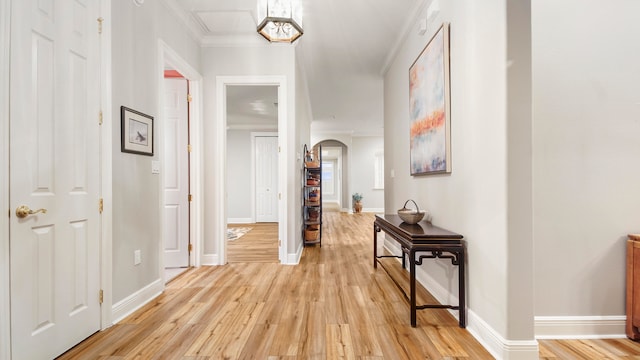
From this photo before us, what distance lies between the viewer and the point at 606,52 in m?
1.90

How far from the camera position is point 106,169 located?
6.75 feet

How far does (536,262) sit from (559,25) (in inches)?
64.1

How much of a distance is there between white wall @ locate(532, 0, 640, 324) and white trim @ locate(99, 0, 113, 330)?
119 inches

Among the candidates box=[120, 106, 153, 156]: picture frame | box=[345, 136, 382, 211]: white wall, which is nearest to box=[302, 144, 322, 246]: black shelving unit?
box=[120, 106, 153, 156]: picture frame

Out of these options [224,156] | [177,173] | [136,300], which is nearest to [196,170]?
[177,173]

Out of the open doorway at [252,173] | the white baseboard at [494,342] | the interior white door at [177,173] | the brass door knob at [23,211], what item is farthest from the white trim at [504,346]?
the open doorway at [252,173]

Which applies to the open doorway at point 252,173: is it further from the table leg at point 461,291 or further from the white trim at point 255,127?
the table leg at point 461,291

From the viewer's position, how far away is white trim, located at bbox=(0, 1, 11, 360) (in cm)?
140

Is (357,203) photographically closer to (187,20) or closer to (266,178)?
(266,178)

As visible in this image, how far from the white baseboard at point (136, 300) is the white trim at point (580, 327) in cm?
303

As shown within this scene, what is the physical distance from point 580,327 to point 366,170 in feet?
28.7

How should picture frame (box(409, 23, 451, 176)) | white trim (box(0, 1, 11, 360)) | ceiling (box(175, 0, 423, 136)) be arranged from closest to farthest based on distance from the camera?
white trim (box(0, 1, 11, 360))
picture frame (box(409, 23, 451, 176))
ceiling (box(175, 0, 423, 136))

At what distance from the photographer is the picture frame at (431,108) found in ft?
7.47

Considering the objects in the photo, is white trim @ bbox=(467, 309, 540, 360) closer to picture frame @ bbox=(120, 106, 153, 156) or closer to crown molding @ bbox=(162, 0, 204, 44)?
picture frame @ bbox=(120, 106, 153, 156)
